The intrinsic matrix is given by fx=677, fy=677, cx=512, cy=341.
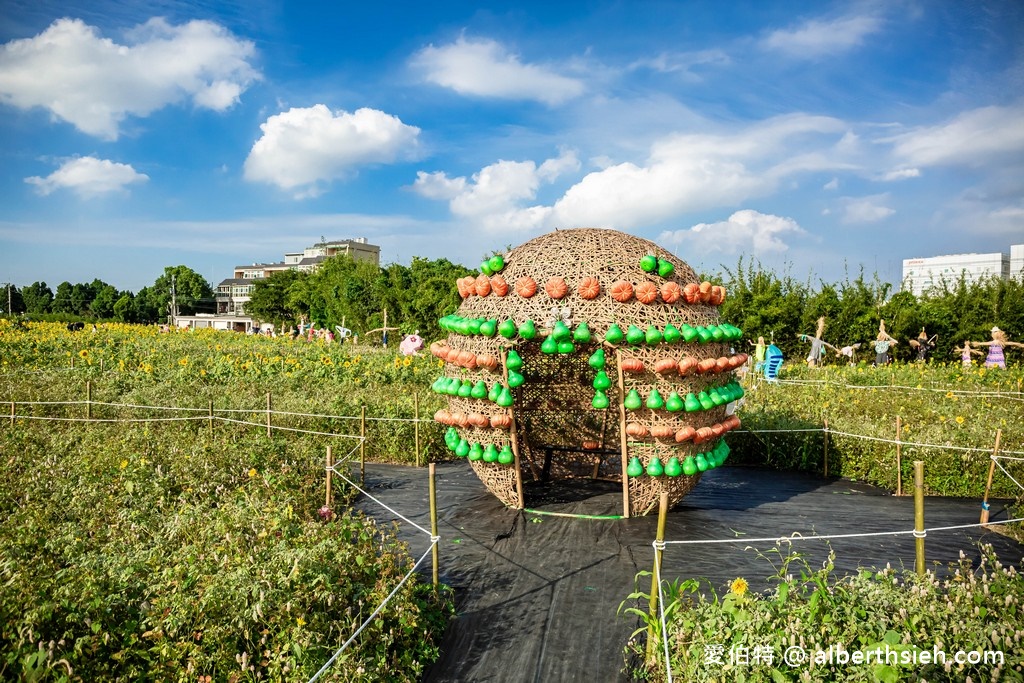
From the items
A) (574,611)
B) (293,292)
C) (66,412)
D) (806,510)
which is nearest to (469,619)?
(574,611)

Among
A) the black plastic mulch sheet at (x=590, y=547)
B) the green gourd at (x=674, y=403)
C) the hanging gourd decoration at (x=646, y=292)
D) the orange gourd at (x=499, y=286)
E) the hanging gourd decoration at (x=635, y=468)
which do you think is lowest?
the black plastic mulch sheet at (x=590, y=547)

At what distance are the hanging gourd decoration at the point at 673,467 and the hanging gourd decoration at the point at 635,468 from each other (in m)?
0.26

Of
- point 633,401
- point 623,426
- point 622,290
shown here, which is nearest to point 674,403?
point 633,401

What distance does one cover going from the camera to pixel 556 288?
6.70 meters

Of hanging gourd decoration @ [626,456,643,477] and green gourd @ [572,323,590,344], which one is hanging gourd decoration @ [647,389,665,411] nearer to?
hanging gourd decoration @ [626,456,643,477]

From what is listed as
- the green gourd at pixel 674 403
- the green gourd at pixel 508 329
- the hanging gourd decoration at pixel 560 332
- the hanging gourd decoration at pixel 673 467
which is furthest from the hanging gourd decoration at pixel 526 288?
the hanging gourd decoration at pixel 673 467

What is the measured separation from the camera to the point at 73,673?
3406 mm

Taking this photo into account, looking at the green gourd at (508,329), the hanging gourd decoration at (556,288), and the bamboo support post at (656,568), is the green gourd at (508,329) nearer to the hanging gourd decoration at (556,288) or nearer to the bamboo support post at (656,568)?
the hanging gourd decoration at (556,288)

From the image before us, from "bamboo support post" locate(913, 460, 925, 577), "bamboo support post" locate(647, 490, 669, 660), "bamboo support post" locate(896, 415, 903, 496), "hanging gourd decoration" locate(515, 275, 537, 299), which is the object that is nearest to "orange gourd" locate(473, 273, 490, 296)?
"hanging gourd decoration" locate(515, 275, 537, 299)

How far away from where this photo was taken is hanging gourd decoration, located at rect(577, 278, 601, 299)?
6.66 meters

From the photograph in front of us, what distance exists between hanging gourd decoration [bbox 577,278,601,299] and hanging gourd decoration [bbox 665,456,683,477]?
1.79 m

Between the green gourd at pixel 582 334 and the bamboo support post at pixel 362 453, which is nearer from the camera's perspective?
the green gourd at pixel 582 334

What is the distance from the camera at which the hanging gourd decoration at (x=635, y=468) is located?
22.1 feet

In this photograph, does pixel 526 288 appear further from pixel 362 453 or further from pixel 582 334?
pixel 362 453
